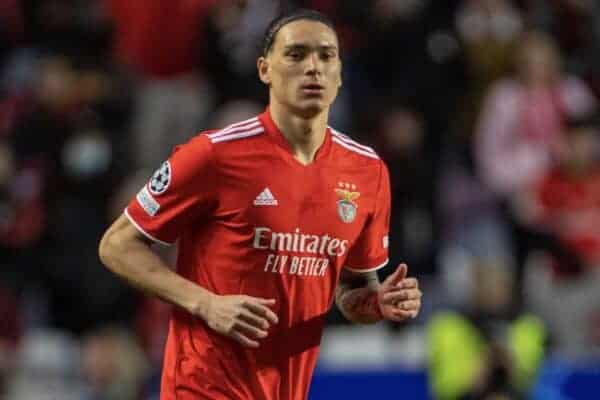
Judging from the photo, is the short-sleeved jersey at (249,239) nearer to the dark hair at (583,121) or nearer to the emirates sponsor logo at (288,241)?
the emirates sponsor logo at (288,241)

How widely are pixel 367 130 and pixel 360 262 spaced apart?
4975 millimetres

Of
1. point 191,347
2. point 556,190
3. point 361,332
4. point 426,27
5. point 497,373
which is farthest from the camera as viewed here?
point 426,27

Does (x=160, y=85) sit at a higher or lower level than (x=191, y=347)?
higher

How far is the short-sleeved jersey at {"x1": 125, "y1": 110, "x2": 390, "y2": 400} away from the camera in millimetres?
5215

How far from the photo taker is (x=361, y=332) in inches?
376

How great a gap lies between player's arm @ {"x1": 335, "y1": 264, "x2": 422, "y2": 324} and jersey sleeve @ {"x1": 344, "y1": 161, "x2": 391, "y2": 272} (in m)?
0.05

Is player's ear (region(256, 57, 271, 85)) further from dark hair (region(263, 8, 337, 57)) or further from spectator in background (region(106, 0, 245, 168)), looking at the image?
spectator in background (region(106, 0, 245, 168))

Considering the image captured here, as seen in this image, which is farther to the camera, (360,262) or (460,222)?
(460,222)

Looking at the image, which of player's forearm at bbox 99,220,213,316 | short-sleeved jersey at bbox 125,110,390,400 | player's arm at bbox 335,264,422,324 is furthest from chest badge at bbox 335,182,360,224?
player's forearm at bbox 99,220,213,316

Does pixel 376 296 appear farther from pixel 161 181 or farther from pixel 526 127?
pixel 526 127

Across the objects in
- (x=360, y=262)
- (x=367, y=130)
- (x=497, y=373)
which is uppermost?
(x=367, y=130)

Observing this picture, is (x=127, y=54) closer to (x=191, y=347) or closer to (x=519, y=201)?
(x=519, y=201)

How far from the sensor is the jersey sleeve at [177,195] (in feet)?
16.9

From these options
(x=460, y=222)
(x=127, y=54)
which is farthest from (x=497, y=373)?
(x=127, y=54)
